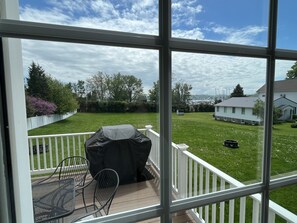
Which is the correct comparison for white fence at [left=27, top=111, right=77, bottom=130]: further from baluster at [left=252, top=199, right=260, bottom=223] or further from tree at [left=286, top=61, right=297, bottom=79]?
tree at [left=286, top=61, right=297, bottom=79]

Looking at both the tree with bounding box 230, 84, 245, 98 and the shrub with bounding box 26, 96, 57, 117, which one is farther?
the tree with bounding box 230, 84, 245, 98

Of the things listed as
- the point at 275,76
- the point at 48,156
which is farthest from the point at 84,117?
the point at 275,76

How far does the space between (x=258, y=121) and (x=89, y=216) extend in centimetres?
135

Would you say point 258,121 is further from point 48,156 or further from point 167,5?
point 48,156

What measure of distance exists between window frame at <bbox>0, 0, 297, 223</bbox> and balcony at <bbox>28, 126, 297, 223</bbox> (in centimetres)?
6

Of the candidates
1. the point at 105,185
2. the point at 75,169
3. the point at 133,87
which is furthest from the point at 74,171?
the point at 133,87

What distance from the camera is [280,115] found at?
1570 millimetres

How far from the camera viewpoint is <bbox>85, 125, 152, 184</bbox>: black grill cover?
116 cm

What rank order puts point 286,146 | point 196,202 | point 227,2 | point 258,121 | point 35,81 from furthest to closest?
point 286,146 < point 258,121 < point 227,2 < point 196,202 < point 35,81

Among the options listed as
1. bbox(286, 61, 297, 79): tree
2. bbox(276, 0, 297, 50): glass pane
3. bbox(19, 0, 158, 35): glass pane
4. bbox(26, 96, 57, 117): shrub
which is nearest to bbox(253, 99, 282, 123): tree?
bbox(286, 61, 297, 79): tree

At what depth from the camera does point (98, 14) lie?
1.04 m

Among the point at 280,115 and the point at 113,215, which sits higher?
the point at 280,115

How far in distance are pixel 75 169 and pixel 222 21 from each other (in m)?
1.34

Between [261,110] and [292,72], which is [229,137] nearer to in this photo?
[261,110]
